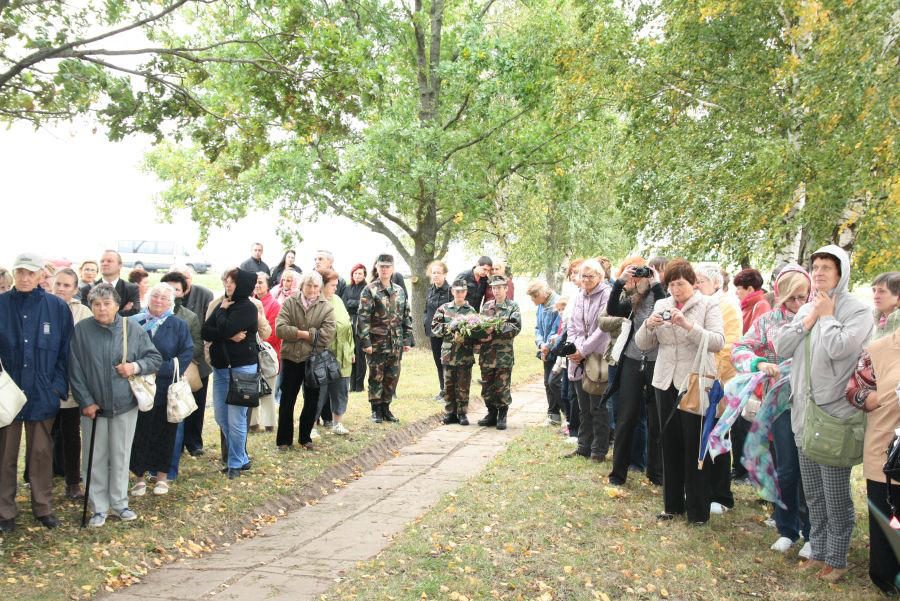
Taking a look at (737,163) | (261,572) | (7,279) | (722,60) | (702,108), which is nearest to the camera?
(261,572)

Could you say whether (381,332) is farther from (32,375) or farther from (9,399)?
(9,399)

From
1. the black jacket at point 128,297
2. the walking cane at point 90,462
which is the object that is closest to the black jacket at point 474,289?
the black jacket at point 128,297

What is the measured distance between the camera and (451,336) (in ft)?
35.2

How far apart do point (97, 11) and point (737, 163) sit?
8.98 metres

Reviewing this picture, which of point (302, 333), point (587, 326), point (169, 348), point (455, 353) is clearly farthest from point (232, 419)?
point (587, 326)

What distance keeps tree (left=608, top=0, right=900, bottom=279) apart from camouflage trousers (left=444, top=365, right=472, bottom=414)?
4652 millimetres

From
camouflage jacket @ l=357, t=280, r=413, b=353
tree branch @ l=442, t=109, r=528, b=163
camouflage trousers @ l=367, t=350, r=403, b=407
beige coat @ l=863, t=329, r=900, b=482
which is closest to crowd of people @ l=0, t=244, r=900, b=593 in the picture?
beige coat @ l=863, t=329, r=900, b=482

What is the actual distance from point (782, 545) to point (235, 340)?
536 cm

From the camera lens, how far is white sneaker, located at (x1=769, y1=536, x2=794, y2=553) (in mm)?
5922

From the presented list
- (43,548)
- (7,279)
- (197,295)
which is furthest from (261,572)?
(197,295)

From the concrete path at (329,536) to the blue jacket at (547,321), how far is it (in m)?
1.46

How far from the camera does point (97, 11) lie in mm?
7242

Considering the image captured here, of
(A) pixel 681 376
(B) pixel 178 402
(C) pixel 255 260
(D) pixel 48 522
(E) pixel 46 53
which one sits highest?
(E) pixel 46 53

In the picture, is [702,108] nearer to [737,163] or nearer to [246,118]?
[737,163]
